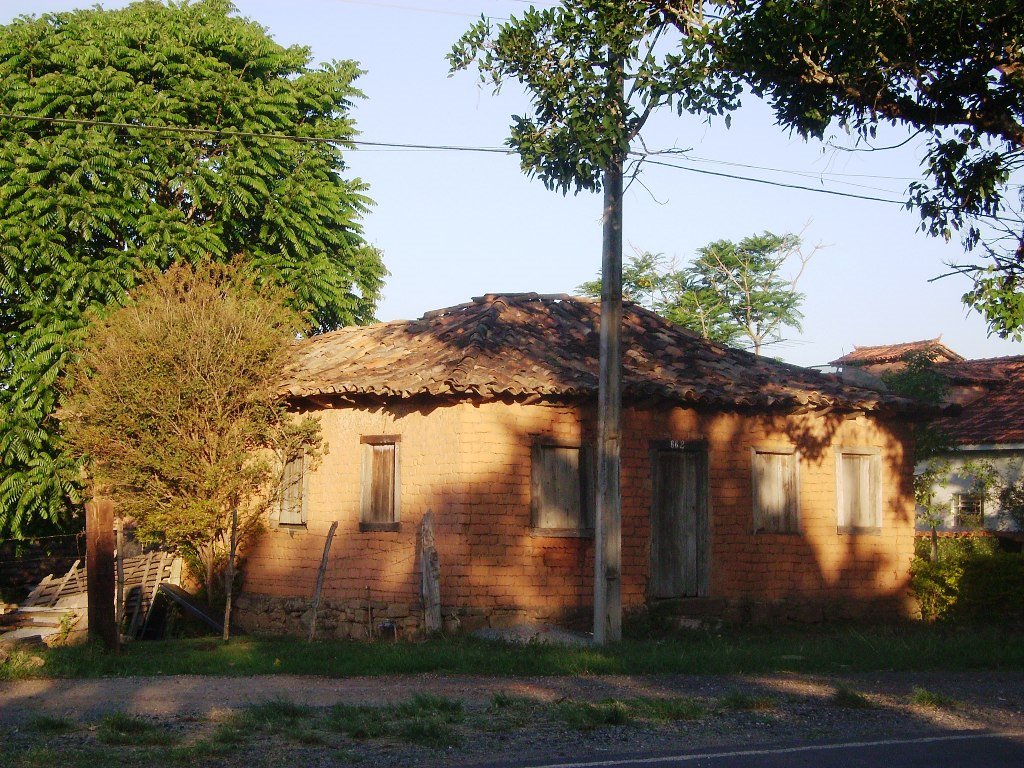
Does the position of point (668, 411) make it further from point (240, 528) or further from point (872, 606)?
point (240, 528)

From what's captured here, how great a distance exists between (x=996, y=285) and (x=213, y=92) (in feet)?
49.8

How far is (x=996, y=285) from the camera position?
12102 millimetres

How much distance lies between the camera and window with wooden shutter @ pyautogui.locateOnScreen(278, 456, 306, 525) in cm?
1797

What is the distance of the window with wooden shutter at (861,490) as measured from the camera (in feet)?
61.7

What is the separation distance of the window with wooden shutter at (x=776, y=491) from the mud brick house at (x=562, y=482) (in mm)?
30

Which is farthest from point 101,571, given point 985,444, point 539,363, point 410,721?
point 985,444

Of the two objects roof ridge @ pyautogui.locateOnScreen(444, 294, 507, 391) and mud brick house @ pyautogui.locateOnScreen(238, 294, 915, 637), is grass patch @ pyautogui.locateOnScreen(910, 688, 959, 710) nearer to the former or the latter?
mud brick house @ pyautogui.locateOnScreen(238, 294, 915, 637)

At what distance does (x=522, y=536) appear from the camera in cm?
1614

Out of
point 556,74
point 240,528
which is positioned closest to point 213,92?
point 240,528

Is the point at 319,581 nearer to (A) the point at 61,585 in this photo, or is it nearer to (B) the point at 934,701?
(A) the point at 61,585

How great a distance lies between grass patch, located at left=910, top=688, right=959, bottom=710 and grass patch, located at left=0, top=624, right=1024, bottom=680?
7.18 feet

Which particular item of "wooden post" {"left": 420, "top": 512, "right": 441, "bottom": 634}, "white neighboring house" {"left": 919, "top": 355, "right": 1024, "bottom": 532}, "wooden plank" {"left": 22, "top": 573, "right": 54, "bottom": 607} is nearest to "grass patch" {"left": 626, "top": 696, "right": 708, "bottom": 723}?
"wooden post" {"left": 420, "top": 512, "right": 441, "bottom": 634}

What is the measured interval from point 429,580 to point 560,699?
4.90 m

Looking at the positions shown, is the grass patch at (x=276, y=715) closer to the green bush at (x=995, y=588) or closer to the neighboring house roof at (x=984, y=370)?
the green bush at (x=995, y=588)
